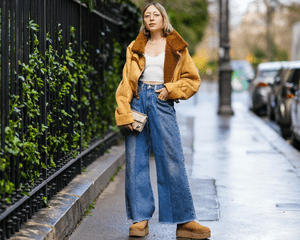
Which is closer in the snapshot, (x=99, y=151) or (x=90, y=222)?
(x=90, y=222)

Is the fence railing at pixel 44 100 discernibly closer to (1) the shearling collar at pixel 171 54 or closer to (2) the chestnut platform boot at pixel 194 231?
(1) the shearling collar at pixel 171 54

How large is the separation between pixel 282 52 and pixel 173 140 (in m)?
51.8

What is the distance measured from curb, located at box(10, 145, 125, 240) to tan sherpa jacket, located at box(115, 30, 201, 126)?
913 millimetres

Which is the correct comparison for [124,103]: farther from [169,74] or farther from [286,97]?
[286,97]

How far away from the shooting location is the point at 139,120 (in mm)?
4129

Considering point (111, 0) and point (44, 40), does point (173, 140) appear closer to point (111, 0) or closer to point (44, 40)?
point (44, 40)

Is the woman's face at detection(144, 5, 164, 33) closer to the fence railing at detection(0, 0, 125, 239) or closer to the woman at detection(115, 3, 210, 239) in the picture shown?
the woman at detection(115, 3, 210, 239)

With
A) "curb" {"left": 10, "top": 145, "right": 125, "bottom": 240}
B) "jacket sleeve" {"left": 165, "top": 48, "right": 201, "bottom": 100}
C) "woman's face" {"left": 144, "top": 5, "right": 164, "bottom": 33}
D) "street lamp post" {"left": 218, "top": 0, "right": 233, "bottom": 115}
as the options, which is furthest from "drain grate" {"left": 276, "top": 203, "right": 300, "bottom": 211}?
"street lamp post" {"left": 218, "top": 0, "right": 233, "bottom": 115}

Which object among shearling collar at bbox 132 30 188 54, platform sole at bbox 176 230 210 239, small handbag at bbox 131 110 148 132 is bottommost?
platform sole at bbox 176 230 210 239

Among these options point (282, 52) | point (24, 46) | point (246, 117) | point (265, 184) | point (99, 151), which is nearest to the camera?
point (24, 46)

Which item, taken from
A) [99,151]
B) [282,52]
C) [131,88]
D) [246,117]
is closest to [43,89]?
[131,88]

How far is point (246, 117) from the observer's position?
16234 mm

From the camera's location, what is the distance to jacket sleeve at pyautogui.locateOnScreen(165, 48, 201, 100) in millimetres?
4180

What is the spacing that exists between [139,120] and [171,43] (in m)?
0.68
